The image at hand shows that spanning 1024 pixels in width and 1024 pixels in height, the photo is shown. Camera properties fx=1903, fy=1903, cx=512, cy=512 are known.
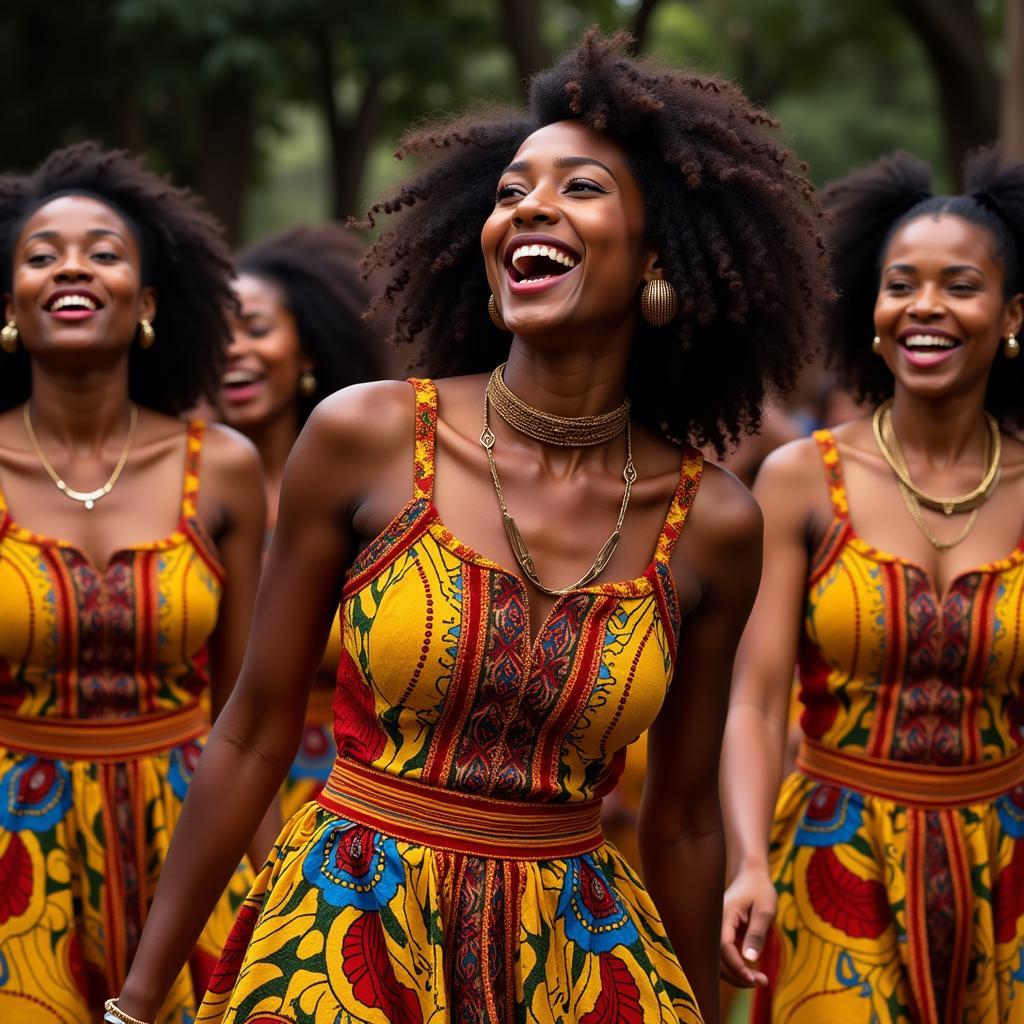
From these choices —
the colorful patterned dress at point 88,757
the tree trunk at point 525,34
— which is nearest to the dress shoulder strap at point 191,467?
the colorful patterned dress at point 88,757

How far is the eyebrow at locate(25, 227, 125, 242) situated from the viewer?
5.28 m

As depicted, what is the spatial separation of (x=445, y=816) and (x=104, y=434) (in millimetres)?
2319

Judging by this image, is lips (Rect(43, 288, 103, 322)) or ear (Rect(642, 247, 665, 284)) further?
lips (Rect(43, 288, 103, 322))

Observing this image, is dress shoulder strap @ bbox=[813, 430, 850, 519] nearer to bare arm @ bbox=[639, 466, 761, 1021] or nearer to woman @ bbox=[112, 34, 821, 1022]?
woman @ bbox=[112, 34, 821, 1022]

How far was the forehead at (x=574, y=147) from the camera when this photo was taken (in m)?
3.53

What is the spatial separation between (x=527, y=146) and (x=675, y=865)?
1405 mm

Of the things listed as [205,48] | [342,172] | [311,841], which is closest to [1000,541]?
[311,841]

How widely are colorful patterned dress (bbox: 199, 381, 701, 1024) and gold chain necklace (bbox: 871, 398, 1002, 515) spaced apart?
5.47ft

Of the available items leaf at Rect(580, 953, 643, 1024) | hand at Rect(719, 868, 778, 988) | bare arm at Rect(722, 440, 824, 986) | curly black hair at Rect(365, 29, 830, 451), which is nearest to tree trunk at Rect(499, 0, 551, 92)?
bare arm at Rect(722, 440, 824, 986)

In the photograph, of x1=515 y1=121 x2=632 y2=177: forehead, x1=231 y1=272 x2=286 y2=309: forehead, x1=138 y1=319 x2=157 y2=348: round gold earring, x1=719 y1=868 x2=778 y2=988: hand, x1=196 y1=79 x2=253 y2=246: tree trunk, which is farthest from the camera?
x1=196 y1=79 x2=253 y2=246: tree trunk

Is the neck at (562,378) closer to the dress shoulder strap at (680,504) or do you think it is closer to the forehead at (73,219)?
the dress shoulder strap at (680,504)

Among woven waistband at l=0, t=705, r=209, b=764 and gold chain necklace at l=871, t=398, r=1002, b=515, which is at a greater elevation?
gold chain necklace at l=871, t=398, r=1002, b=515

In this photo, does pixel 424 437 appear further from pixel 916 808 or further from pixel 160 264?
pixel 160 264

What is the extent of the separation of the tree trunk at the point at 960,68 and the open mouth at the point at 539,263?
32.9 feet
